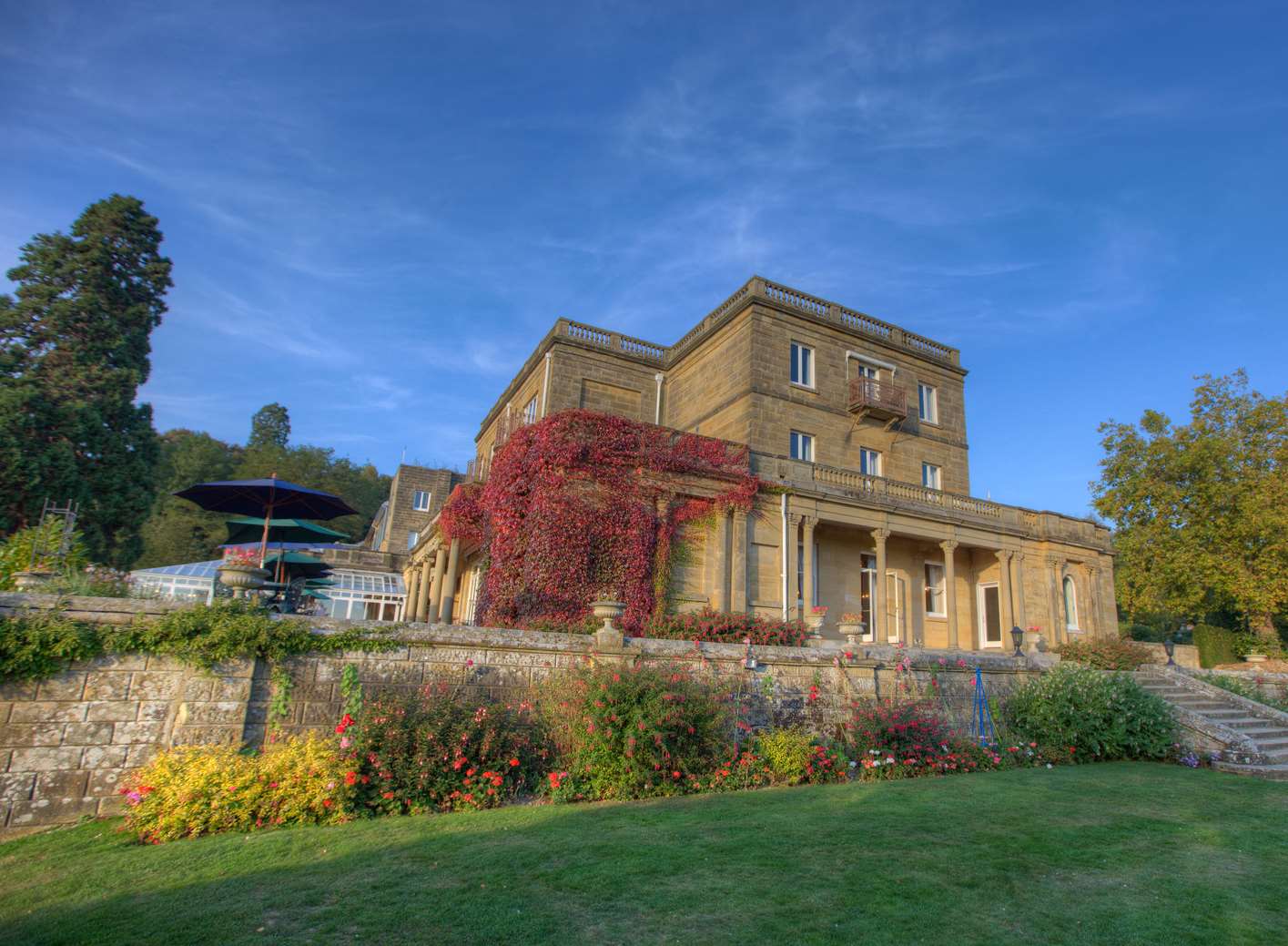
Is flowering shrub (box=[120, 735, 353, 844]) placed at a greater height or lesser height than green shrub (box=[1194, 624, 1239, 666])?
lesser

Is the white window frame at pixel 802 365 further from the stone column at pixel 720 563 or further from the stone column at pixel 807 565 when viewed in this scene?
the stone column at pixel 720 563

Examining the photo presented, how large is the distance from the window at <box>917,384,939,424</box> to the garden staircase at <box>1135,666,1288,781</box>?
1075cm

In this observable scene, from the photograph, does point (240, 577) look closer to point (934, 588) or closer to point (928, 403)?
point (934, 588)

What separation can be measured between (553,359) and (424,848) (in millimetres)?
18421

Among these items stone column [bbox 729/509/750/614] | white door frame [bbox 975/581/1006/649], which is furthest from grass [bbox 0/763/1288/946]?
white door frame [bbox 975/581/1006/649]

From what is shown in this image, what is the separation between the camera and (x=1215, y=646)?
2864 centimetres

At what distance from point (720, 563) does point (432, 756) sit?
10.8 m

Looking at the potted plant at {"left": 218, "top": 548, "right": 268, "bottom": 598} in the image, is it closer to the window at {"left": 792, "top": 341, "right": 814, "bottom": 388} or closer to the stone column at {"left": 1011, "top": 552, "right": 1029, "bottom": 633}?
the window at {"left": 792, "top": 341, "right": 814, "bottom": 388}

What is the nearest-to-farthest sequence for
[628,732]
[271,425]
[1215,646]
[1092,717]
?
[628,732]
[1092,717]
[1215,646]
[271,425]

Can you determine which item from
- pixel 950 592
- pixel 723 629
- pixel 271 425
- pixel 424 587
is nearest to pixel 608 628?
pixel 723 629

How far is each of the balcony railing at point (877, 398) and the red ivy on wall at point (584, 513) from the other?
22.8 ft

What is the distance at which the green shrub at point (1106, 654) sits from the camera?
58.9 ft

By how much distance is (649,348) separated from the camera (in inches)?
1000

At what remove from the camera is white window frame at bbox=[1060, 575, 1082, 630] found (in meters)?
24.0
